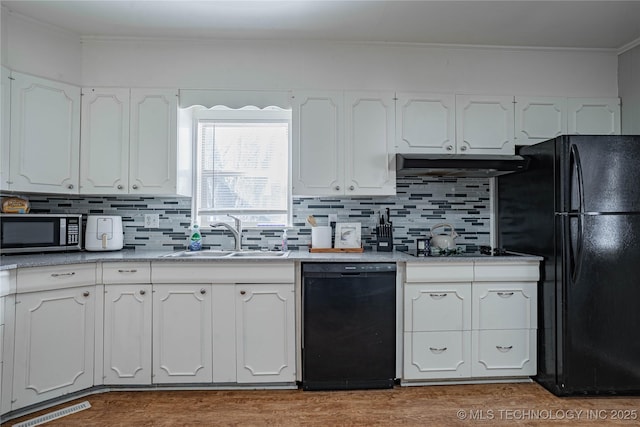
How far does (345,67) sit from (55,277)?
2303 mm

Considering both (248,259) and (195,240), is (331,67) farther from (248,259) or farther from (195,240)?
(195,240)

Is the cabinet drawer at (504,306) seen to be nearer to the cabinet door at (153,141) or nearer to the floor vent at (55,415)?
the cabinet door at (153,141)

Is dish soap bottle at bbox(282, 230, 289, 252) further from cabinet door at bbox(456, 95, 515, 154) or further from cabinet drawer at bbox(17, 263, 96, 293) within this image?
cabinet door at bbox(456, 95, 515, 154)

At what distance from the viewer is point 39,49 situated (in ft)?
8.00

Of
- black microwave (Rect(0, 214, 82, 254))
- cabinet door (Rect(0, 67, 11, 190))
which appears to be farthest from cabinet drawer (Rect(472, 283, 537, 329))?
cabinet door (Rect(0, 67, 11, 190))

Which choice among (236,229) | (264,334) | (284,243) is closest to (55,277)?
(236,229)

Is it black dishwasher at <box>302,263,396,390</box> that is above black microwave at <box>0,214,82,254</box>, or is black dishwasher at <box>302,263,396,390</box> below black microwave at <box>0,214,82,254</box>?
below

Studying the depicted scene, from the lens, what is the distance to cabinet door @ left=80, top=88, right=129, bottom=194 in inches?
101

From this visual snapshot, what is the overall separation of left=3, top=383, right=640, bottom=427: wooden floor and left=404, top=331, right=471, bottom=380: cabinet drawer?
0.10 metres

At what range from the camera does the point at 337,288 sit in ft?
7.66

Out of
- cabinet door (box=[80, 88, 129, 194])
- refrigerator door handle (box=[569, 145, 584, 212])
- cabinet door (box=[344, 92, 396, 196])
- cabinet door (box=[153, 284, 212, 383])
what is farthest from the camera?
cabinet door (box=[344, 92, 396, 196])

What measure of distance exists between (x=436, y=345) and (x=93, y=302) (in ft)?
7.12

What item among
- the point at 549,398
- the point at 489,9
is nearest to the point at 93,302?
the point at 549,398

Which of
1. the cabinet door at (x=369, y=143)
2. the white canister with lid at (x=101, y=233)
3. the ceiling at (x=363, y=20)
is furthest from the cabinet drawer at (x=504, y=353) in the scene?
the white canister with lid at (x=101, y=233)
